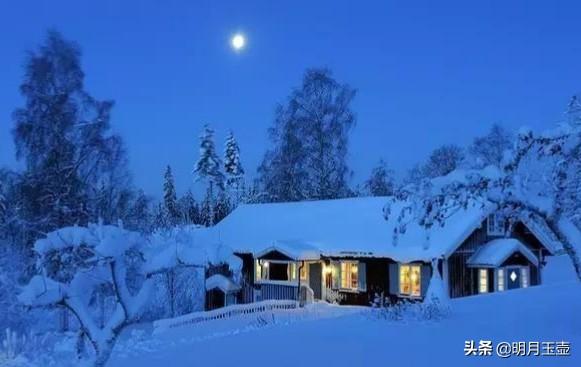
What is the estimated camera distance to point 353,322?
1315 centimetres

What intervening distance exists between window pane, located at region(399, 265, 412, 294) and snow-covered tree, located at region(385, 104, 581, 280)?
45.6 ft

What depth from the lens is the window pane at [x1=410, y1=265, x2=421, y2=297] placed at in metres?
24.0

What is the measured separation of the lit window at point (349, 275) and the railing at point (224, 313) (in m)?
2.78

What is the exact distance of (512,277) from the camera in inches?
1020

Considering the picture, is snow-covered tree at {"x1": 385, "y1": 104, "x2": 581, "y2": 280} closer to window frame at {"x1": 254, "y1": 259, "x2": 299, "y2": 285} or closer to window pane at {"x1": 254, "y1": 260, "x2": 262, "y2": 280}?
window frame at {"x1": 254, "y1": 259, "x2": 299, "y2": 285}

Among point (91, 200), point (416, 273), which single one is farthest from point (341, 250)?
point (91, 200)

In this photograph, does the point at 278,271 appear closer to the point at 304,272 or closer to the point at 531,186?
the point at 304,272

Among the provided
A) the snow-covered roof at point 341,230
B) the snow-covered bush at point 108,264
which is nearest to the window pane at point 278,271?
the snow-covered roof at point 341,230

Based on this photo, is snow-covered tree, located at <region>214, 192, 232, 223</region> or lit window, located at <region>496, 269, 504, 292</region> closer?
lit window, located at <region>496, 269, 504, 292</region>

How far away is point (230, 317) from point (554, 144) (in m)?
14.3

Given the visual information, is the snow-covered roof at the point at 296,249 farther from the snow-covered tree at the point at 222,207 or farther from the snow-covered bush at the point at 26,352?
the snow-covered tree at the point at 222,207

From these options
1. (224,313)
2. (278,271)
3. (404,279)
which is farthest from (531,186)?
(278,271)

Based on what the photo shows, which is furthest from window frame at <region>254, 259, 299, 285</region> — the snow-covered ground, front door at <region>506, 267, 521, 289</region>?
the snow-covered ground

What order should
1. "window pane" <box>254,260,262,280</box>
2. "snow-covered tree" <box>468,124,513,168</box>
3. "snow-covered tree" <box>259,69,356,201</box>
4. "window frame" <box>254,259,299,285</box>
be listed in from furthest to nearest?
"snow-covered tree" <box>468,124,513,168</box> → "snow-covered tree" <box>259,69,356,201</box> → "window pane" <box>254,260,262,280</box> → "window frame" <box>254,259,299,285</box>
